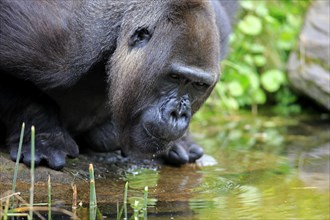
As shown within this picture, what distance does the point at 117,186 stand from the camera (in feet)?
18.2

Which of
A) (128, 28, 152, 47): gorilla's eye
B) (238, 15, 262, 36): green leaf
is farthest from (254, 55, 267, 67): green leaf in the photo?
(128, 28, 152, 47): gorilla's eye

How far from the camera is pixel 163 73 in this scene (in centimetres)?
541

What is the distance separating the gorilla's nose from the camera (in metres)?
5.37

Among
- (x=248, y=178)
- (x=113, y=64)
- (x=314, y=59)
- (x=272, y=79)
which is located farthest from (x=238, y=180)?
(x=272, y=79)

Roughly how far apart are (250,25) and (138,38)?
484 cm

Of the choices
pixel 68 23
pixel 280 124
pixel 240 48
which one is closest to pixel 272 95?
pixel 240 48

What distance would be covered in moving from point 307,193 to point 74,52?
1.86 meters

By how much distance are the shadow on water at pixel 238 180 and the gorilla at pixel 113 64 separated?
1.14 feet

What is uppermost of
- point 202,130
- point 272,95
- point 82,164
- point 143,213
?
point 272,95

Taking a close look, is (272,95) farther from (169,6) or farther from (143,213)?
(143,213)

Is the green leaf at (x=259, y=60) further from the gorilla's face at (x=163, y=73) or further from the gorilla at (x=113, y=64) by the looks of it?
the gorilla's face at (x=163, y=73)

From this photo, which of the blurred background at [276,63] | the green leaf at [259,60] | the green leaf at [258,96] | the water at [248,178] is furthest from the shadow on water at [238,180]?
the green leaf at [259,60]

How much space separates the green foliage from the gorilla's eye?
4179mm

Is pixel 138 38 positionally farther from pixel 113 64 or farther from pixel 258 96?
pixel 258 96
